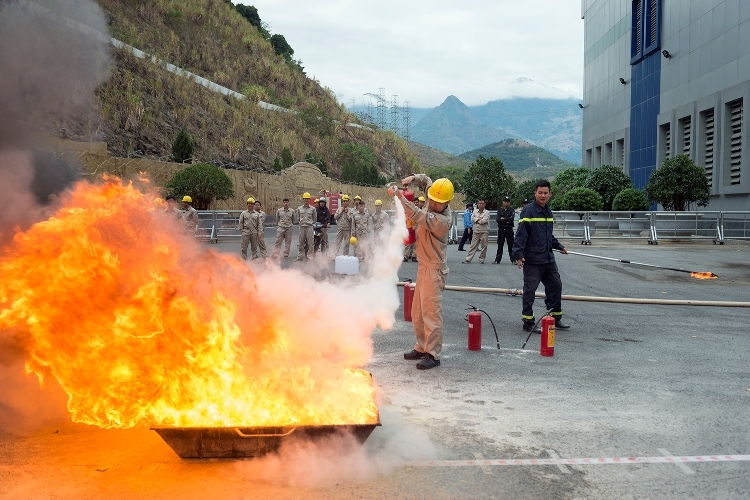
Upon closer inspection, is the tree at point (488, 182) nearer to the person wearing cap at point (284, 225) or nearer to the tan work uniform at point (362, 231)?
the tan work uniform at point (362, 231)

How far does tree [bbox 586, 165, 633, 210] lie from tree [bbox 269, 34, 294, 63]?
152 ft

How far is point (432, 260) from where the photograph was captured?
6570 millimetres

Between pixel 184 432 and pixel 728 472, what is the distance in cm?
364

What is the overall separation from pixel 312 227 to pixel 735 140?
21.0m

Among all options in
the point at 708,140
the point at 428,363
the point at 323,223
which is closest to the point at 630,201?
the point at 708,140

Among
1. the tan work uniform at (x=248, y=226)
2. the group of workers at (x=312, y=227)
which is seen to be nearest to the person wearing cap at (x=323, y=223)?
the group of workers at (x=312, y=227)

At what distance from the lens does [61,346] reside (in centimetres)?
433

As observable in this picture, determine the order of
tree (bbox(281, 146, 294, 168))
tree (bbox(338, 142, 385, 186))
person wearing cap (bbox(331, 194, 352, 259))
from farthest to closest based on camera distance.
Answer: tree (bbox(338, 142, 385, 186)) < tree (bbox(281, 146, 294, 168)) < person wearing cap (bbox(331, 194, 352, 259))

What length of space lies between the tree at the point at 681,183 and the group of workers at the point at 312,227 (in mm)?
14530

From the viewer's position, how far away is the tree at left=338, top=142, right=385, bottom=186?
55034 millimetres

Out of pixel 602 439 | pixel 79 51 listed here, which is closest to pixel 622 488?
pixel 602 439

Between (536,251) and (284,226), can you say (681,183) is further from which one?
(536,251)

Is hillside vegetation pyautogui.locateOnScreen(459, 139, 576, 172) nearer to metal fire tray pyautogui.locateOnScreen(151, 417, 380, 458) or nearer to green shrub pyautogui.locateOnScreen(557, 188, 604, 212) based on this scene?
green shrub pyautogui.locateOnScreen(557, 188, 604, 212)

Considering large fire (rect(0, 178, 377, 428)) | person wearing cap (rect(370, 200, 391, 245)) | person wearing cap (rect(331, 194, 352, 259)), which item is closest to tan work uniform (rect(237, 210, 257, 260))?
person wearing cap (rect(331, 194, 352, 259))
